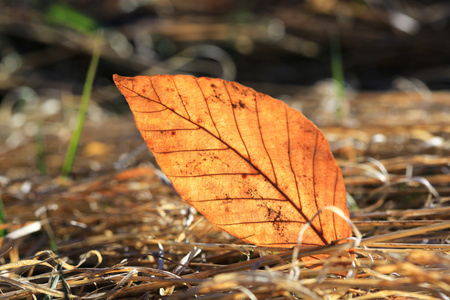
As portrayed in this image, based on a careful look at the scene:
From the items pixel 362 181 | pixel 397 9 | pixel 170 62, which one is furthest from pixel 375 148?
pixel 397 9

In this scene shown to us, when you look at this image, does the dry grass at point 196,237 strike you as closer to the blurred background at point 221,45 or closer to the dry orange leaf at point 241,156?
the dry orange leaf at point 241,156

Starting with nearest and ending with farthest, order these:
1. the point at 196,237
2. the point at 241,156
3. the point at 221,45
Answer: the point at 241,156 < the point at 196,237 < the point at 221,45

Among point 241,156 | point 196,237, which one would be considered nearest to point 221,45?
point 196,237

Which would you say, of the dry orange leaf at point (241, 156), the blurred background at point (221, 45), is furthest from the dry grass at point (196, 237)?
the blurred background at point (221, 45)

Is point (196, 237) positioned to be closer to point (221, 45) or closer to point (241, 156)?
point (241, 156)

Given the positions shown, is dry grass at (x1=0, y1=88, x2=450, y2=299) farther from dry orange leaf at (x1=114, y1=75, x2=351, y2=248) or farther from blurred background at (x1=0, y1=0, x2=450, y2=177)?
blurred background at (x1=0, y1=0, x2=450, y2=177)

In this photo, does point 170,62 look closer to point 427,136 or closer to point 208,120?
point 427,136
